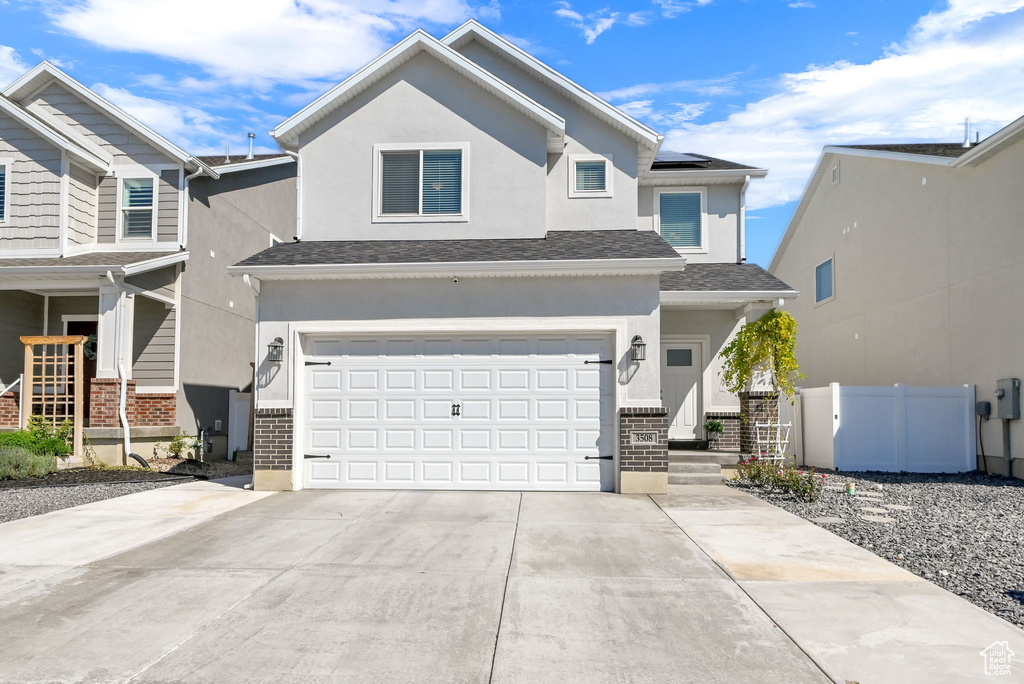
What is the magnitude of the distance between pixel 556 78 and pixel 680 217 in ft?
12.9

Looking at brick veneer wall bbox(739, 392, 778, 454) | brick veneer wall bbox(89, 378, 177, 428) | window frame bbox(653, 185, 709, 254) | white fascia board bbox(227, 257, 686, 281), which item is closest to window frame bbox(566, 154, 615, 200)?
window frame bbox(653, 185, 709, 254)

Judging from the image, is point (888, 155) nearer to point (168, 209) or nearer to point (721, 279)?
point (721, 279)

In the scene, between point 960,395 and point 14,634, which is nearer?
point 14,634

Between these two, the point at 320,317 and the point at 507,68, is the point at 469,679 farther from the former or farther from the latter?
the point at 507,68

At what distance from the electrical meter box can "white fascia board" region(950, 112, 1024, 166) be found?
4.19 meters

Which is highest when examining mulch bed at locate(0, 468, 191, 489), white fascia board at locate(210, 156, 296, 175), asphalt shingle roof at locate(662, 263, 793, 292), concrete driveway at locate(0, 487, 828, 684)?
white fascia board at locate(210, 156, 296, 175)

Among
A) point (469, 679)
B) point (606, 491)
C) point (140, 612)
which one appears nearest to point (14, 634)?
point (140, 612)

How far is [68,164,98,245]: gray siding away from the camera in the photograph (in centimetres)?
1565

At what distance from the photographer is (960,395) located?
1445 cm

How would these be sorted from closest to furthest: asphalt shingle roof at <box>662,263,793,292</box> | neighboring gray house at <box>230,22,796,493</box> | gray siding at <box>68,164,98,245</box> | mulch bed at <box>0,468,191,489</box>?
neighboring gray house at <box>230,22,796,493</box>, mulch bed at <box>0,468,191,489</box>, asphalt shingle roof at <box>662,263,793,292</box>, gray siding at <box>68,164,98,245</box>

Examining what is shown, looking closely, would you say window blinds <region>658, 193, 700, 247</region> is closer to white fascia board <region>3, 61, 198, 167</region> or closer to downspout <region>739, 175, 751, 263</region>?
downspout <region>739, 175, 751, 263</region>

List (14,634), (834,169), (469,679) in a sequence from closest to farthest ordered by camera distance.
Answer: (469,679) < (14,634) < (834,169)

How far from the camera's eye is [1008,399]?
43.2 feet

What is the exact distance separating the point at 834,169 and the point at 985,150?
7340mm
